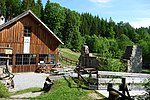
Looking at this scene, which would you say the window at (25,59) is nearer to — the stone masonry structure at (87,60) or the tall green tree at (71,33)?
the stone masonry structure at (87,60)

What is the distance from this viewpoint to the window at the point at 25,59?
33344 millimetres

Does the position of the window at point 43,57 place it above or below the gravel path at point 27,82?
above

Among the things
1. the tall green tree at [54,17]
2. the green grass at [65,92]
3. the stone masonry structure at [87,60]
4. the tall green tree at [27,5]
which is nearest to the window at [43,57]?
the stone masonry structure at [87,60]

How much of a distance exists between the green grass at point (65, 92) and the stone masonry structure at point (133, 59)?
1079cm

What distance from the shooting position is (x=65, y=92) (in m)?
15.6

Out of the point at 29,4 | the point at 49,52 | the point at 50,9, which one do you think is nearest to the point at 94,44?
the point at 50,9

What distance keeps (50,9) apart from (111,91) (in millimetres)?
73425

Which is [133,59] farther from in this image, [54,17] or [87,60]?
[54,17]

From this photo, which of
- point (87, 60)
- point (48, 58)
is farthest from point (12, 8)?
point (87, 60)

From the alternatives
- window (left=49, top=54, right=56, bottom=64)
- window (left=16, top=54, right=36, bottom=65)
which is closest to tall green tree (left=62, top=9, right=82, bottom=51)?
window (left=49, top=54, right=56, bottom=64)

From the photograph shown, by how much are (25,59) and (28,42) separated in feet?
6.81

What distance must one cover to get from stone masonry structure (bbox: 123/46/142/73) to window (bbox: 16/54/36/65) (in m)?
11.3

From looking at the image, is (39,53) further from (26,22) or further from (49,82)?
(49,82)

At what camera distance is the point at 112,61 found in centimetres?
2527
